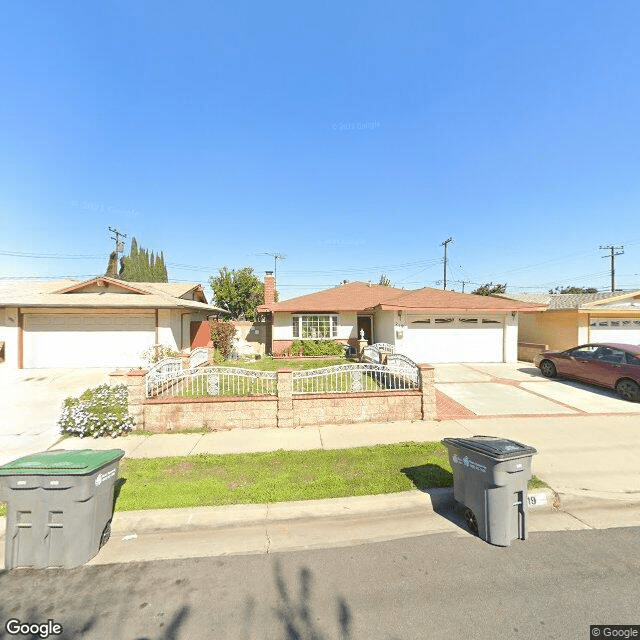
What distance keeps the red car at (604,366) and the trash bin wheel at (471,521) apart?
7980 mm

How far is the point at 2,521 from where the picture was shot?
351 cm

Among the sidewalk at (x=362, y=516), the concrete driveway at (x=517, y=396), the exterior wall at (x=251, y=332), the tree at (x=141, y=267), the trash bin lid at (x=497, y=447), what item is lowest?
the sidewalk at (x=362, y=516)

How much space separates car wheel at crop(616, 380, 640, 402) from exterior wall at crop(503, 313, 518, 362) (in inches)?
226

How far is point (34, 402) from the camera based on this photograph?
28.4ft

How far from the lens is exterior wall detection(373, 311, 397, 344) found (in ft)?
47.6

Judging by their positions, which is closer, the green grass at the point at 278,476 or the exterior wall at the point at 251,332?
the green grass at the point at 278,476

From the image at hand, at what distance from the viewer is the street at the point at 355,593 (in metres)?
2.33

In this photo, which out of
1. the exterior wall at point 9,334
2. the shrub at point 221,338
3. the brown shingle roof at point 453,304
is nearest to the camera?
the exterior wall at point 9,334

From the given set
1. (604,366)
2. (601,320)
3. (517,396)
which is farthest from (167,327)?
(601,320)

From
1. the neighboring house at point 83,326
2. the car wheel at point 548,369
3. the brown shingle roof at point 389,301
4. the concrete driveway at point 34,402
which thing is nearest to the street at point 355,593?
the concrete driveway at point 34,402

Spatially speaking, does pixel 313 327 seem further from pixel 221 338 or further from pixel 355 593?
pixel 355 593

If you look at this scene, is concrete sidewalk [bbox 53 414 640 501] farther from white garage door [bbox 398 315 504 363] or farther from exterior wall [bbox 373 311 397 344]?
exterior wall [bbox 373 311 397 344]

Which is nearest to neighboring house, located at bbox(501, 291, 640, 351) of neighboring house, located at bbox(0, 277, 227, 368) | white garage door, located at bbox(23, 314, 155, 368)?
neighboring house, located at bbox(0, 277, 227, 368)

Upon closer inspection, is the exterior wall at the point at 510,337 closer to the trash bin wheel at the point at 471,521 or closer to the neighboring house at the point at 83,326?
the trash bin wheel at the point at 471,521
